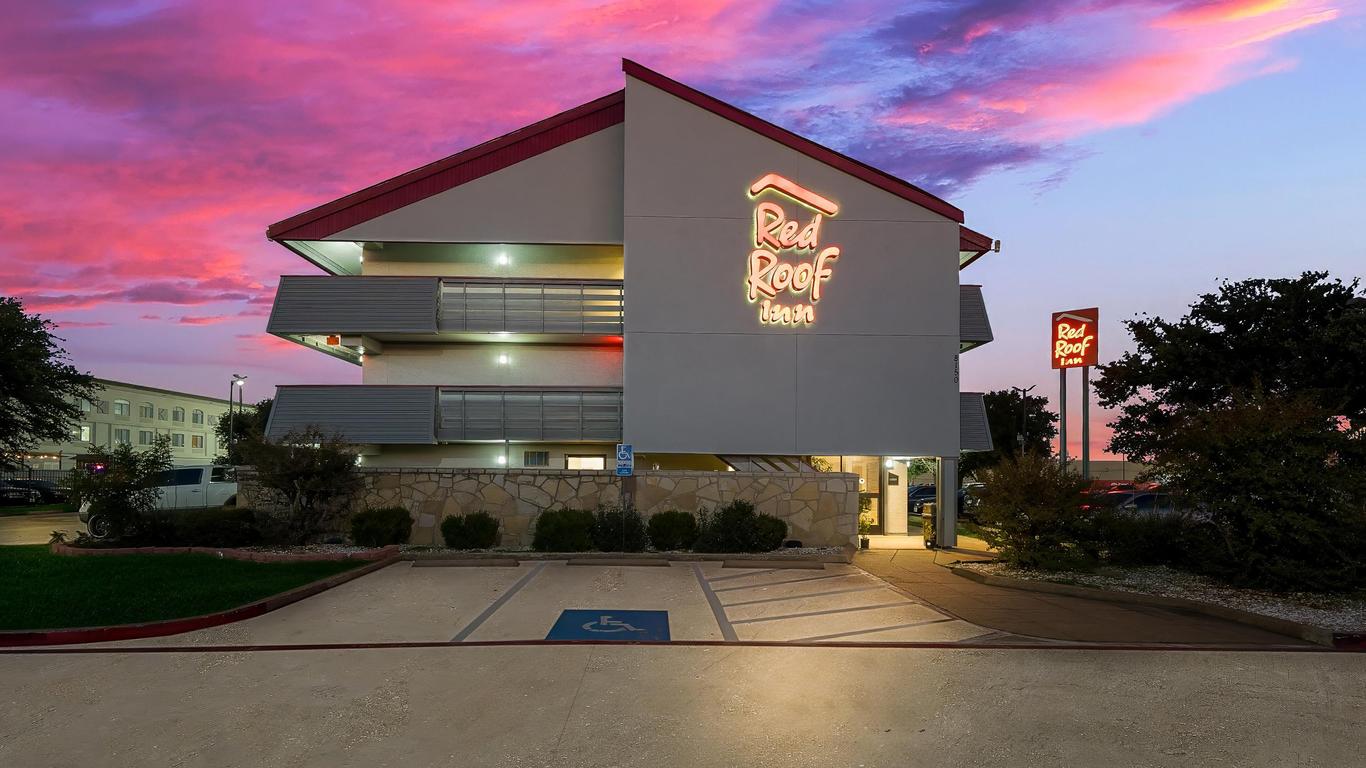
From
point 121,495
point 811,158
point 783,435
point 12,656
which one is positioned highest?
point 811,158

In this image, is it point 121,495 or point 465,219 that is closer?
point 121,495

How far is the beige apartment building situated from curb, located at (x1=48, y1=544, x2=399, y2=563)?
185ft

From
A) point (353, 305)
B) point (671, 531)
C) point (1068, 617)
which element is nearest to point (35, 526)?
point (353, 305)

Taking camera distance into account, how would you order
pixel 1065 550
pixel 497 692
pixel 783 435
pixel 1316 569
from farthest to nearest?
pixel 783 435
pixel 1065 550
pixel 1316 569
pixel 497 692

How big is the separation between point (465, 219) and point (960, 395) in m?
13.9

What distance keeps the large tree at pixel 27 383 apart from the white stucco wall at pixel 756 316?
95.3 ft

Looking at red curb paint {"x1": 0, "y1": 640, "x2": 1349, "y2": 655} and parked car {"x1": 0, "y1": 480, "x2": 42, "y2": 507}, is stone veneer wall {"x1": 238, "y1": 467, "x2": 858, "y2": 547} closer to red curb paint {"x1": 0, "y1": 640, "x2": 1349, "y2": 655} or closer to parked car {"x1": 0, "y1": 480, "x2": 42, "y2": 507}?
red curb paint {"x1": 0, "y1": 640, "x2": 1349, "y2": 655}

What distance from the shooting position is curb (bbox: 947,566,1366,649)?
11281 millimetres

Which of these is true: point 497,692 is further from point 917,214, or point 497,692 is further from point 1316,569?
point 917,214

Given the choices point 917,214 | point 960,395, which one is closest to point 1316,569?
point 960,395

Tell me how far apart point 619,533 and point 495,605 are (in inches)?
262

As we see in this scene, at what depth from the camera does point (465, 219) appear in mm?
24438

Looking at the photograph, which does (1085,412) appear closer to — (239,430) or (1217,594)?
(1217,594)

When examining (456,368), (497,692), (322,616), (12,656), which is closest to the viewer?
(497,692)
